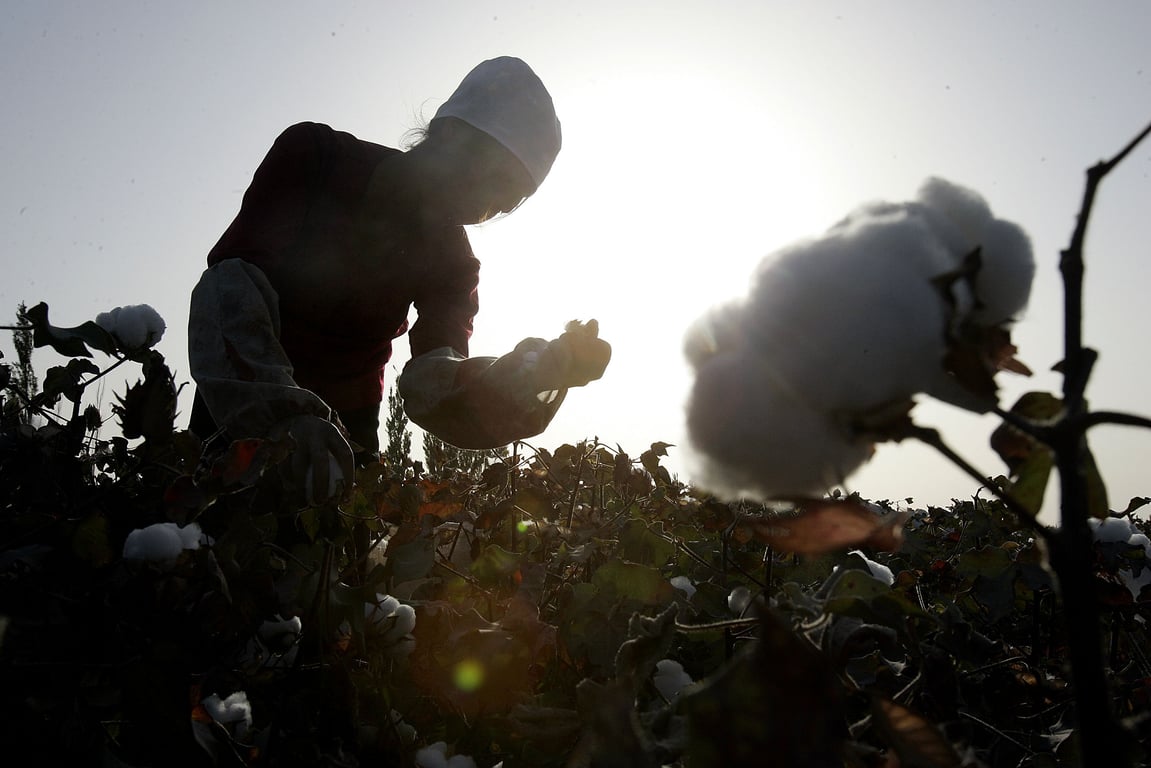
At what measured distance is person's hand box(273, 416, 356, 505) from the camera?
106cm

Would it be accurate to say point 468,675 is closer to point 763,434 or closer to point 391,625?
point 391,625

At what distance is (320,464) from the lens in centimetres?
112

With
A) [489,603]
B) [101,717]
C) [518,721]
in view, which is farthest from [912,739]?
[489,603]

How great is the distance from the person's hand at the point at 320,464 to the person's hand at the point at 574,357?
0.56 meters

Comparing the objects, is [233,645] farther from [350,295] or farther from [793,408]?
[350,295]

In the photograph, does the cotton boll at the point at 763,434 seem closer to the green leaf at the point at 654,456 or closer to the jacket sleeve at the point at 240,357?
the jacket sleeve at the point at 240,357

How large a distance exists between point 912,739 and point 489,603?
0.95 metres

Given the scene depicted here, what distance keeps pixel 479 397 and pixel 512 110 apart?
0.94 meters

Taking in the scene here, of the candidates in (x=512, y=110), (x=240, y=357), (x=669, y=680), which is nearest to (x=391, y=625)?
(x=669, y=680)

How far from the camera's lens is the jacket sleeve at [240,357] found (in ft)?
5.05

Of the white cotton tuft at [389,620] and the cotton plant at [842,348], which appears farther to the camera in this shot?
the white cotton tuft at [389,620]

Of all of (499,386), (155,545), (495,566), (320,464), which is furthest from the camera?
(499,386)

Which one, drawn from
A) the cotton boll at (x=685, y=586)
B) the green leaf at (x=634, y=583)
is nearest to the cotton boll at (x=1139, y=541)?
the cotton boll at (x=685, y=586)

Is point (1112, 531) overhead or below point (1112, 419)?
overhead
